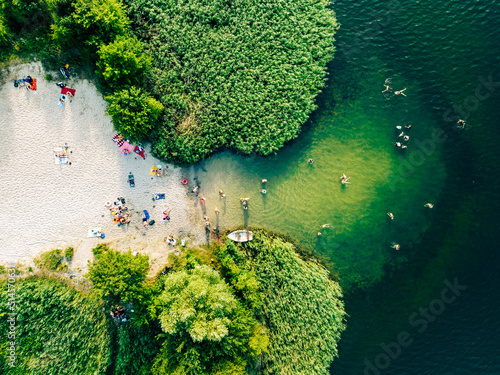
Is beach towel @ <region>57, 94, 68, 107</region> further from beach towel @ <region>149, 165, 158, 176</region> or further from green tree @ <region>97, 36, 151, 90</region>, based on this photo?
beach towel @ <region>149, 165, 158, 176</region>

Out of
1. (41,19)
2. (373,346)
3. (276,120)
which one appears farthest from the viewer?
(373,346)

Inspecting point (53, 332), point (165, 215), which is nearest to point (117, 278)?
point (165, 215)

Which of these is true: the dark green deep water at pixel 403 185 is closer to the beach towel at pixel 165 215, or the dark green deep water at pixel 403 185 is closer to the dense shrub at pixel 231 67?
the dense shrub at pixel 231 67

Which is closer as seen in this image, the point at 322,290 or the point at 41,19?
the point at 41,19

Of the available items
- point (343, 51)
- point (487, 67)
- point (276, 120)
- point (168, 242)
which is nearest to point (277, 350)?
point (168, 242)

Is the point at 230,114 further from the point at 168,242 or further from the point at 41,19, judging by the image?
the point at 41,19

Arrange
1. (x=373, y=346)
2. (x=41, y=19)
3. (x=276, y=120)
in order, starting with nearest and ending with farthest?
(x=41, y=19), (x=276, y=120), (x=373, y=346)
